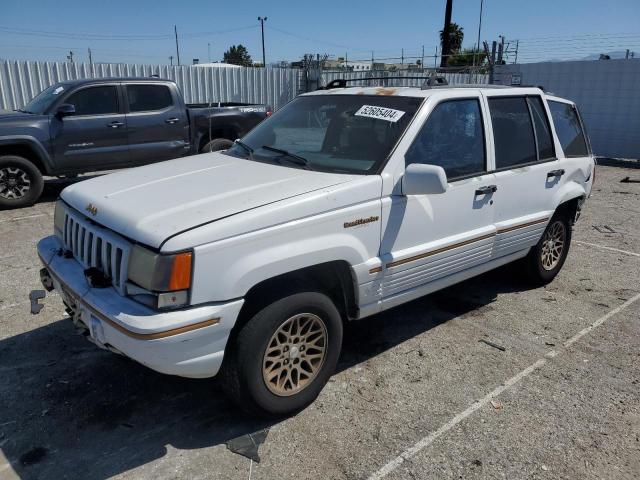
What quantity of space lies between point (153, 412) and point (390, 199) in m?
1.92

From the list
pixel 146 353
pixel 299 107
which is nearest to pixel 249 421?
pixel 146 353

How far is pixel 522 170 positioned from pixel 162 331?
3193 millimetres

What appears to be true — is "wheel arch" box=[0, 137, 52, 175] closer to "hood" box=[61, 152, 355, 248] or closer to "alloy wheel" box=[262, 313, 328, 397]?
"hood" box=[61, 152, 355, 248]

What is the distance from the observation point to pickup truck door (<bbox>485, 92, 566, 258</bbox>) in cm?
416

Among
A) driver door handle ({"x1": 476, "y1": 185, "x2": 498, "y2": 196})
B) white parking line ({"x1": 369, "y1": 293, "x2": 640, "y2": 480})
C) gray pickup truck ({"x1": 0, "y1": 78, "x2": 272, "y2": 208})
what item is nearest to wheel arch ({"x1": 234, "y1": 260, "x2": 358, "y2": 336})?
white parking line ({"x1": 369, "y1": 293, "x2": 640, "y2": 480})

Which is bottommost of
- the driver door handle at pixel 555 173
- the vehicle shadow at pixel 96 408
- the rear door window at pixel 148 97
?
the vehicle shadow at pixel 96 408

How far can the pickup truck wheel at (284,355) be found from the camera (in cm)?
276

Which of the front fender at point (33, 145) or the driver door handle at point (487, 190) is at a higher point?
the driver door handle at point (487, 190)

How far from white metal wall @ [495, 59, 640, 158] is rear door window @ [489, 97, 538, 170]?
497 inches

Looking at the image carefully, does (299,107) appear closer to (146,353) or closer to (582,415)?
(146,353)

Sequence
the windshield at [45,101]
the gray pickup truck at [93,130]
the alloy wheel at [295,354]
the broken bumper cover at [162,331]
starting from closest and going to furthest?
1. the broken bumper cover at [162,331]
2. the alloy wheel at [295,354]
3. the gray pickup truck at [93,130]
4. the windshield at [45,101]

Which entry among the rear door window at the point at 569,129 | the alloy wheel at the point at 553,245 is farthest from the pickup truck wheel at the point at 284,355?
the rear door window at the point at 569,129

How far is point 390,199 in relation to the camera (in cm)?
326

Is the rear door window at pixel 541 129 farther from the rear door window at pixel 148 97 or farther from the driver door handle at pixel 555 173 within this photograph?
the rear door window at pixel 148 97
